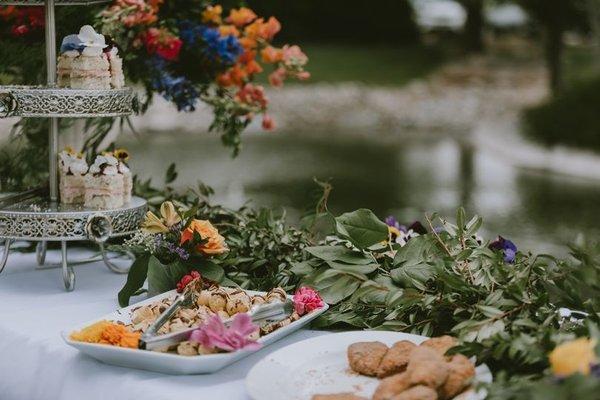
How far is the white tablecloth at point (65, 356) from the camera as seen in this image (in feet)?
4.23

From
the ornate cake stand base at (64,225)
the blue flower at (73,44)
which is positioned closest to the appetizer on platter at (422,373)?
the ornate cake stand base at (64,225)

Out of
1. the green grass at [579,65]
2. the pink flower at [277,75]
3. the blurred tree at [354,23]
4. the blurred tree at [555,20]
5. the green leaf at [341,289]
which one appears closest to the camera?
the green leaf at [341,289]

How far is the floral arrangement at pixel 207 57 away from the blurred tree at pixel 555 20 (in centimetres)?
1208

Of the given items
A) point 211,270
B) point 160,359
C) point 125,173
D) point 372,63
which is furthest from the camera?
point 372,63

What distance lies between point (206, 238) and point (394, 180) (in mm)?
6830

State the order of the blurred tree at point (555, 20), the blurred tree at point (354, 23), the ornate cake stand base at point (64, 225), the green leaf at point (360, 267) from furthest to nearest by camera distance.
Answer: the blurred tree at point (354, 23) < the blurred tree at point (555, 20) < the ornate cake stand base at point (64, 225) < the green leaf at point (360, 267)

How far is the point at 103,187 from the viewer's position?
195 cm

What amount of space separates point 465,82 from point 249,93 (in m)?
14.6

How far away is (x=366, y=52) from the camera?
19.7 metres

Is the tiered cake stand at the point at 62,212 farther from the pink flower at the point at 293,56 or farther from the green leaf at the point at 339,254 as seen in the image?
the pink flower at the point at 293,56

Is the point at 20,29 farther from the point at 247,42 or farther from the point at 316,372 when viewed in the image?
the point at 316,372

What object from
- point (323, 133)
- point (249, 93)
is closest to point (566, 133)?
point (323, 133)

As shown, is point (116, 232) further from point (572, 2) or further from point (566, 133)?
point (572, 2)

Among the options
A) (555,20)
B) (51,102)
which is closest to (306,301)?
(51,102)
